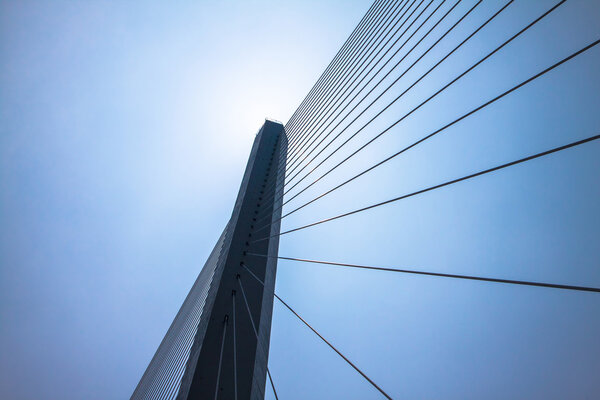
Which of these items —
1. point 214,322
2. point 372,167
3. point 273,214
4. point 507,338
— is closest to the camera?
point 372,167

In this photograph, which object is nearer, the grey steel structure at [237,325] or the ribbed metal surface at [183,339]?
the grey steel structure at [237,325]

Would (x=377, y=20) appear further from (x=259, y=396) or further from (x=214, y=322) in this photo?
(x=259, y=396)

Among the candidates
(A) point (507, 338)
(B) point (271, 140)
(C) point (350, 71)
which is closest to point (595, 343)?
(A) point (507, 338)

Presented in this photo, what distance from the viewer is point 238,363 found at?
8.41ft

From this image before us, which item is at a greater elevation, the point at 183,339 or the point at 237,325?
the point at 237,325

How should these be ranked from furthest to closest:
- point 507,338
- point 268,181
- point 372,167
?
1. point 268,181
2. point 507,338
3. point 372,167

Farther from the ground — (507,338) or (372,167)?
(372,167)

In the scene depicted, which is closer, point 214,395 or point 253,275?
point 214,395

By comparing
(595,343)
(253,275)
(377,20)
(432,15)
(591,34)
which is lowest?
(595,343)

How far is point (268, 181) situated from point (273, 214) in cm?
94

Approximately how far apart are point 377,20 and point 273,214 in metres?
2.90

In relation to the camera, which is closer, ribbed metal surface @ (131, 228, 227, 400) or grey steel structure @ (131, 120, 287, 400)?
grey steel structure @ (131, 120, 287, 400)

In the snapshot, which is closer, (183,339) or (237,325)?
(237,325)

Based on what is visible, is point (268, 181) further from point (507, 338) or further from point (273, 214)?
point (507, 338)
